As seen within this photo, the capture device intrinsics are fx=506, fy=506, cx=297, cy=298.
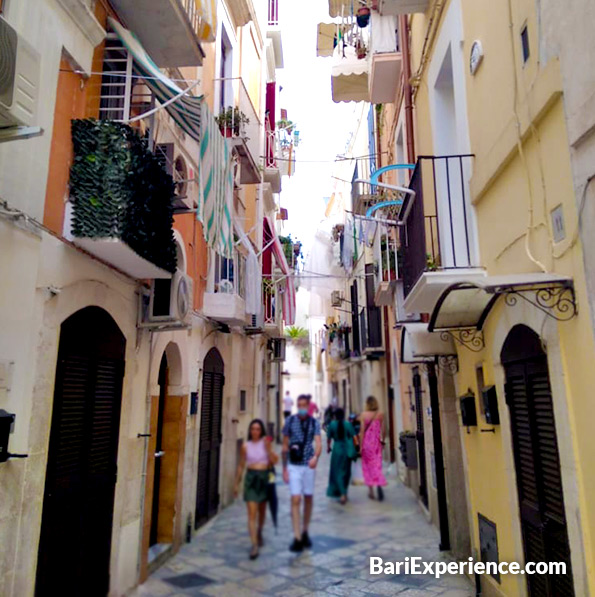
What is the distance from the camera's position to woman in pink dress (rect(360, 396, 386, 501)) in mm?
10102

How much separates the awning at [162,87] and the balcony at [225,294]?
3292 millimetres

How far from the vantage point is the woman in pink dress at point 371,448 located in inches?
398

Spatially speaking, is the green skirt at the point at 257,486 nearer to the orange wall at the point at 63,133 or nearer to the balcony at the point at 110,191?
the balcony at the point at 110,191

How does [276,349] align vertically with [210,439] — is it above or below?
above

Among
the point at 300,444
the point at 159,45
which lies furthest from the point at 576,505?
the point at 159,45

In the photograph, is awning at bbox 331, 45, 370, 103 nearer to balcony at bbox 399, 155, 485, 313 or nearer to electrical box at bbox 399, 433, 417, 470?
balcony at bbox 399, 155, 485, 313

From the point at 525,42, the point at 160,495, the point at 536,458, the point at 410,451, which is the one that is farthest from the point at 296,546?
the point at 525,42

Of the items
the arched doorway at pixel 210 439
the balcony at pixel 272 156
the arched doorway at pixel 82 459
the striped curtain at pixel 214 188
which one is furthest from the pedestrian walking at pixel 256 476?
the balcony at pixel 272 156

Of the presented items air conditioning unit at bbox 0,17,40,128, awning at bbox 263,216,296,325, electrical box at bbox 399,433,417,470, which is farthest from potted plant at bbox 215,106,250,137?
electrical box at bbox 399,433,417,470

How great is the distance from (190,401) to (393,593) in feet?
13.5

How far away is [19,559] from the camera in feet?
Result: 12.9

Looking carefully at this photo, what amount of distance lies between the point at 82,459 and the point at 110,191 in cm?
265

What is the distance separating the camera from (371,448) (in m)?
10.2

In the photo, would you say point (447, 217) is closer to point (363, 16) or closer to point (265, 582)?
point (265, 582)
